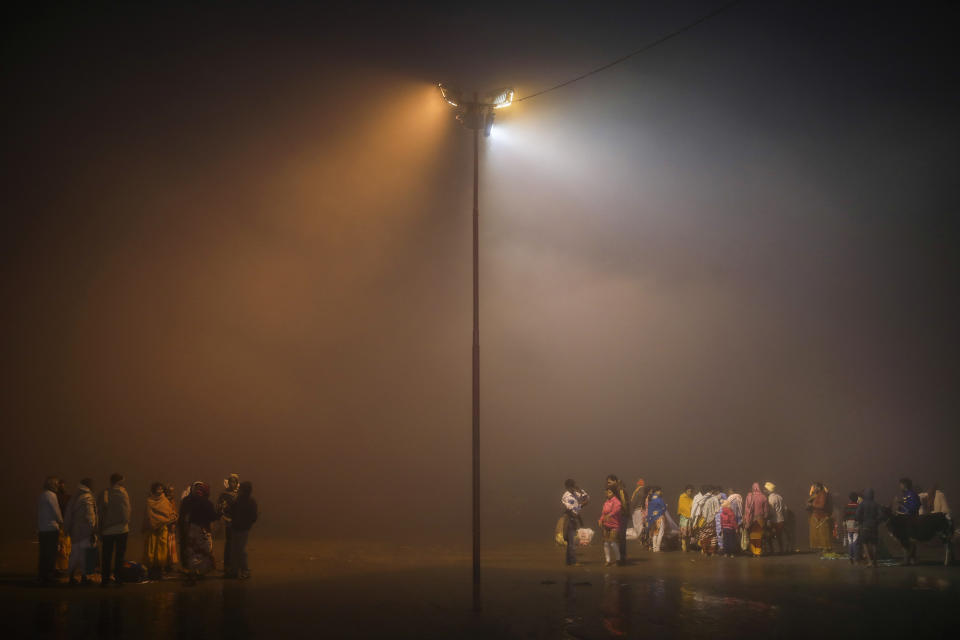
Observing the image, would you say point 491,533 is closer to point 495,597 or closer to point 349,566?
point 349,566

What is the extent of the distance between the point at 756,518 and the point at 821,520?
159cm

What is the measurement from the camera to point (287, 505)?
26.9 meters

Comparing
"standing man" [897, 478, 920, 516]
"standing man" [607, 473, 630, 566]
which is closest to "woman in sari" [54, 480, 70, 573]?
"standing man" [607, 473, 630, 566]

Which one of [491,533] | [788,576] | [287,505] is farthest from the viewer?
[287,505]

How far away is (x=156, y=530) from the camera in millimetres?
13445

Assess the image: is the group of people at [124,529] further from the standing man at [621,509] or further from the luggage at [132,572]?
the standing man at [621,509]

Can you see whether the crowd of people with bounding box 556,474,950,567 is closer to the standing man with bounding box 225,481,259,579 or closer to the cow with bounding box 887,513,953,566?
the cow with bounding box 887,513,953,566

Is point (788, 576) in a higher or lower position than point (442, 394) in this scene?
lower

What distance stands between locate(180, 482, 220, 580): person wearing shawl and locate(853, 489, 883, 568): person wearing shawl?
45.4ft

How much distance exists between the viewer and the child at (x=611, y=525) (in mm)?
15781

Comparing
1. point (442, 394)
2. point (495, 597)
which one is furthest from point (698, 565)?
point (442, 394)

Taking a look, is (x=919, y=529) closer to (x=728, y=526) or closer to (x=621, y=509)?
(x=728, y=526)

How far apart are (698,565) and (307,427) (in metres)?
17.3

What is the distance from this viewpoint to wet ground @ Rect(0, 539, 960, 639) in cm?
938
